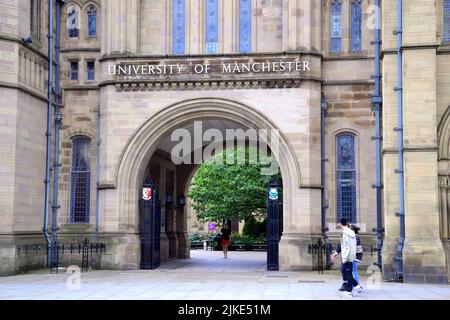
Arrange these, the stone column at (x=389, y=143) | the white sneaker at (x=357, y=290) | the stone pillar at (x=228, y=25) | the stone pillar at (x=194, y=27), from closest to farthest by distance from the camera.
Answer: the white sneaker at (x=357, y=290) < the stone column at (x=389, y=143) < the stone pillar at (x=228, y=25) < the stone pillar at (x=194, y=27)

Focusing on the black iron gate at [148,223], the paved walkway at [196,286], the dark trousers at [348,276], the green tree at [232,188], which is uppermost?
the green tree at [232,188]

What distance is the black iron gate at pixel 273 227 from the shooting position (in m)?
23.3

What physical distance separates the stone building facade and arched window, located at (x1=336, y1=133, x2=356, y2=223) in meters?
0.03

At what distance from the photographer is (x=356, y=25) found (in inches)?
942

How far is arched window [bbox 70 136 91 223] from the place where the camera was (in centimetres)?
2450

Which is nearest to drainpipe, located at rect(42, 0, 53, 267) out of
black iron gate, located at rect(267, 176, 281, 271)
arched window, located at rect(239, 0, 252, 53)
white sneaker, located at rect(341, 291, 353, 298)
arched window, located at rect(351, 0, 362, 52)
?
arched window, located at rect(239, 0, 252, 53)

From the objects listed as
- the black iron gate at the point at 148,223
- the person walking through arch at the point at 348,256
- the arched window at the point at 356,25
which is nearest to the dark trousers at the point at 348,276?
the person walking through arch at the point at 348,256

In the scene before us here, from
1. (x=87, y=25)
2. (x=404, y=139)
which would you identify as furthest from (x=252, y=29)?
(x=404, y=139)

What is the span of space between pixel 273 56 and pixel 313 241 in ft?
19.4

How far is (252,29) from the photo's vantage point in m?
24.0

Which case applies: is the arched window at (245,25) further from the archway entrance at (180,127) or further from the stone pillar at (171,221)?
the stone pillar at (171,221)

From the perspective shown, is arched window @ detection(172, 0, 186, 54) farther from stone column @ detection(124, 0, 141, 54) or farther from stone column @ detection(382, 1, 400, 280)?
stone column @ detection(382, 1, 400, 280)

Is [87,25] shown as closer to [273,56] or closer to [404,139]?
[273,56]

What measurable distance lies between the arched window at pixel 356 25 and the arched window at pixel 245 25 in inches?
131
